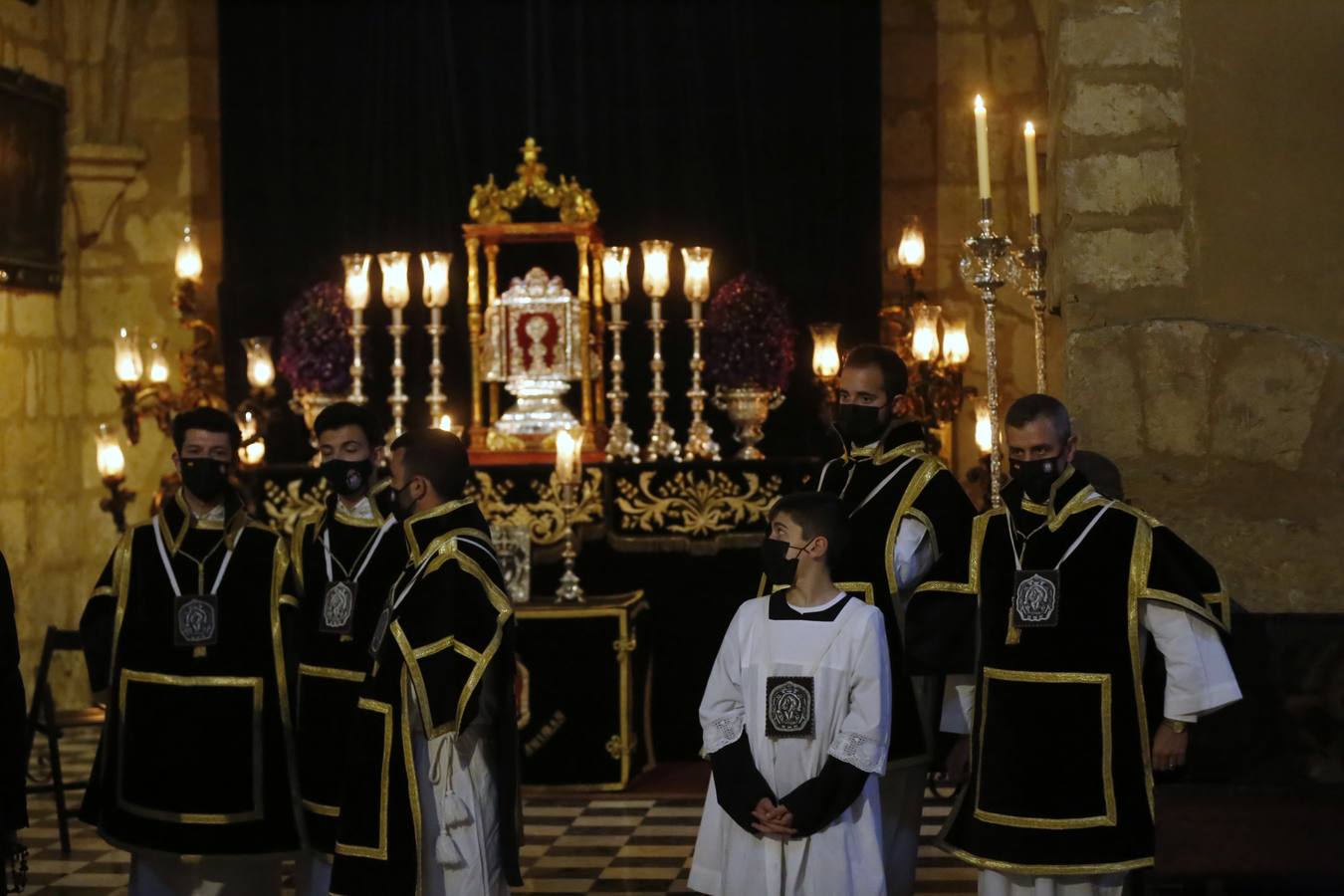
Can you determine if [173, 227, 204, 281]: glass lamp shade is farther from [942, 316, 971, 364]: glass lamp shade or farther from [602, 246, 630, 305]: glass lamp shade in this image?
[942, 316, 971, 364]: glass lamp shade

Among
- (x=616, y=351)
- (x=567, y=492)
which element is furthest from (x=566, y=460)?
(x=616, y=351)

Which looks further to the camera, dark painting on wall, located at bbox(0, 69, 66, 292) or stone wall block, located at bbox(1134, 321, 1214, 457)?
dark painting on wall, located at bbox(0, 69, 66, 292)

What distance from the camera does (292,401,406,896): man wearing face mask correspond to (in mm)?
5160

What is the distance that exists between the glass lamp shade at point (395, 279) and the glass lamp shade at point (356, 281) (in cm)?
9

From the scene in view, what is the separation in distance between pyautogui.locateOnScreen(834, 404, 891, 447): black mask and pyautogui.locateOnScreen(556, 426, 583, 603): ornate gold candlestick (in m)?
3.31

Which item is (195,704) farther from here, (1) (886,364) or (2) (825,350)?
(2) (825,350)

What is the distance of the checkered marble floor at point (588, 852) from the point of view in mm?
6367

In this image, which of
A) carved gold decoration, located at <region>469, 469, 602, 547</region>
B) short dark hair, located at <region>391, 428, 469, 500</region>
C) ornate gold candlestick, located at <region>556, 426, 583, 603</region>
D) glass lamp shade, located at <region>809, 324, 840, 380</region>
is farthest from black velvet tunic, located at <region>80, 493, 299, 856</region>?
glass lamp shade, located at <region>809, 324, 840, 380</region>

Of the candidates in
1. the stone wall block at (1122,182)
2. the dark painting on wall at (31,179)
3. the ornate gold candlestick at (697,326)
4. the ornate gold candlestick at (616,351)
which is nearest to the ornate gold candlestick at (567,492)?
the ornate gold candlestick at (616,351)

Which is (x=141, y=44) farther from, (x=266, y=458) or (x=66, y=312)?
(x=266, y=458)

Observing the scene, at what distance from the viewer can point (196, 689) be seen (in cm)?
518

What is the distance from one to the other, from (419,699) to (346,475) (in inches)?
29.7

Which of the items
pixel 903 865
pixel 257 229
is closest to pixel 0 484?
pixel 257 229

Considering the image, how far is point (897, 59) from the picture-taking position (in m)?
10.4
